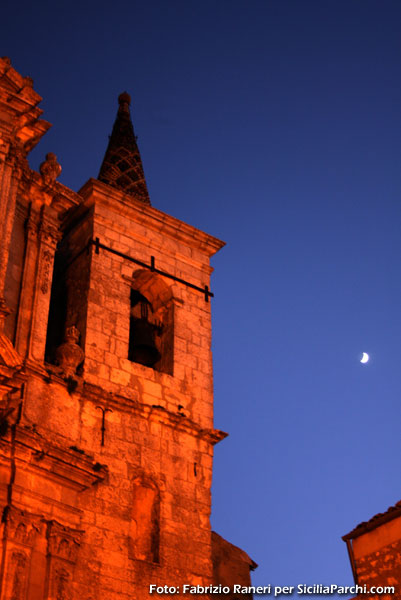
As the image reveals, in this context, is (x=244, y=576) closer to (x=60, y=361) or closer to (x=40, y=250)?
(x=60, y=361)

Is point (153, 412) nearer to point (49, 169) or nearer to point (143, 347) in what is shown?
point (143, 347)

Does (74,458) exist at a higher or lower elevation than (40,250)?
lower

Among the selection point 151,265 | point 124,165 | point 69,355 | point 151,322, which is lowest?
point 69,355

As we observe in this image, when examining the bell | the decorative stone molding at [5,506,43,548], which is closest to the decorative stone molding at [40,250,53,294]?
the bell

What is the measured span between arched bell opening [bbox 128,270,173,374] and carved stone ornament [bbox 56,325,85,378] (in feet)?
5.70

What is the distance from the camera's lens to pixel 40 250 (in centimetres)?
1675

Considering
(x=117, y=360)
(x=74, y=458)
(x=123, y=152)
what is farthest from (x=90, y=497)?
(x=123, y=152)

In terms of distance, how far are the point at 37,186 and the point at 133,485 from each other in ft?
17.6

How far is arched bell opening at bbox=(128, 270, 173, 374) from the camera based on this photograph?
17703 millimetres

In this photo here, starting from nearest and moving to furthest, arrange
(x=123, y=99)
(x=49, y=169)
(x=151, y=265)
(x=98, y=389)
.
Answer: (x=98, y=389)
(x=49, y=169)
(x=151, y=265)
(x=123, y=99)

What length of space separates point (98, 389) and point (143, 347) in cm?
204

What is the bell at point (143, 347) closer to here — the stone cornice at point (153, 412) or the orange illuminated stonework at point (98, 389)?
the orange illuminated stonework at point (98, 389)

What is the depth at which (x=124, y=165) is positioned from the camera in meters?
20.7

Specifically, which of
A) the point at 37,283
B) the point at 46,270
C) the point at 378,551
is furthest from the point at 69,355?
the point at 378,551
